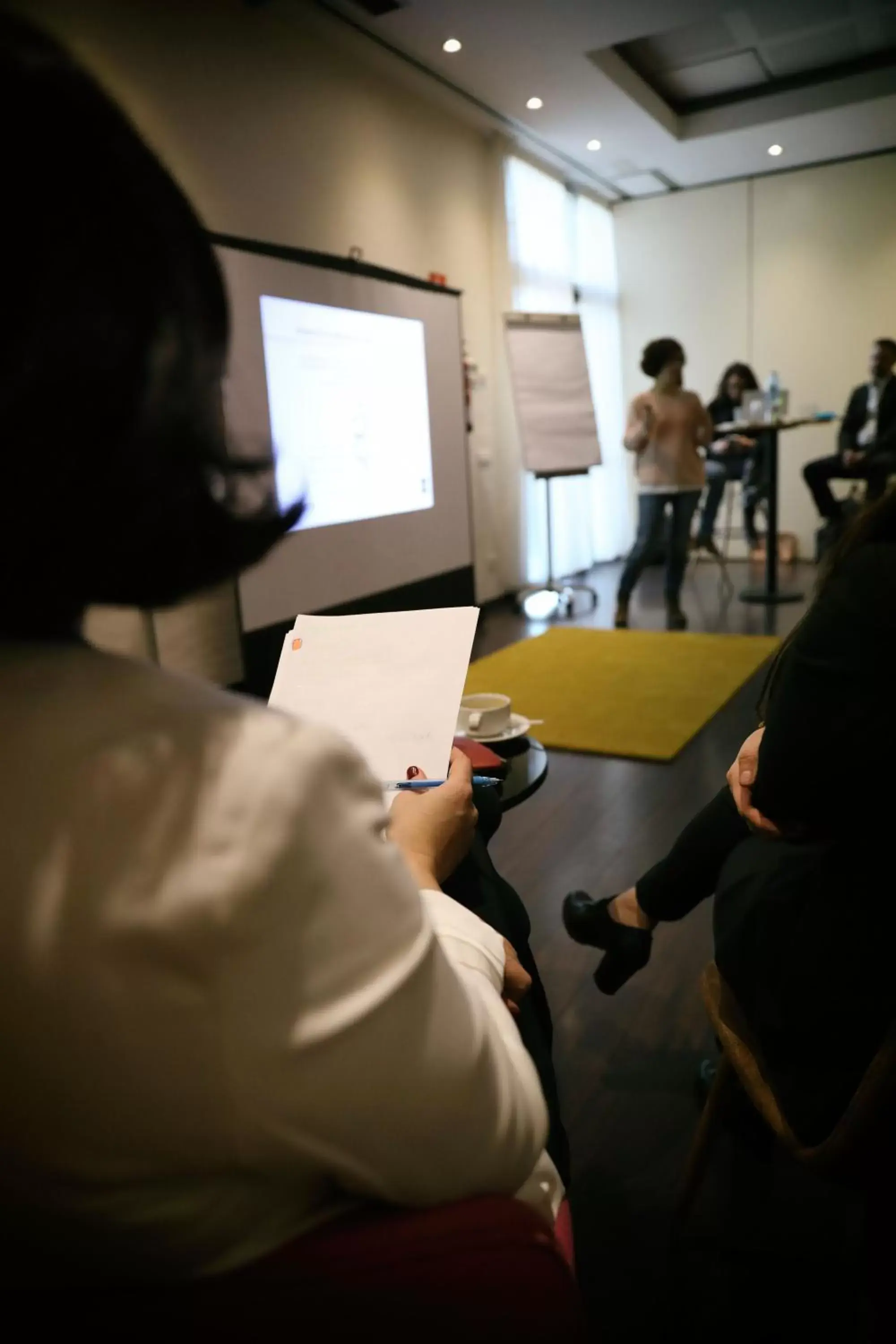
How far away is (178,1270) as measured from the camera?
0.41m

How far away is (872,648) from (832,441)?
6.78 metres

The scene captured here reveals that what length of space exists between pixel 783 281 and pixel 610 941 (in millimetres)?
6597

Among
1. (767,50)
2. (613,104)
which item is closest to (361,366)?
(613,104)

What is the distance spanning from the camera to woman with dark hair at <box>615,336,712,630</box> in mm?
4574

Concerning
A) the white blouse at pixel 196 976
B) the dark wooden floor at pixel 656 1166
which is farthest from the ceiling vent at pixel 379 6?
the white blouse at pixel 196 976

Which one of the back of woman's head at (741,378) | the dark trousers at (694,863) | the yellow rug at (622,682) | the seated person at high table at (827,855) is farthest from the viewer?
the back of woman's head at (741,378)

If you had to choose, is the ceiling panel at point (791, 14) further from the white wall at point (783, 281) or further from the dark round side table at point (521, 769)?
the dark round side table at point (521, 769)

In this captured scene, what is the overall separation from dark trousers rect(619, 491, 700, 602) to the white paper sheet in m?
3.91

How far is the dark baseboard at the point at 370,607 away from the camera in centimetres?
346

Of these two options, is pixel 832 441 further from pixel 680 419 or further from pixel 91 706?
pixel 91 706

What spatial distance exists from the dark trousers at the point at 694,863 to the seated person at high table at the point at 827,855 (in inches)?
14.6

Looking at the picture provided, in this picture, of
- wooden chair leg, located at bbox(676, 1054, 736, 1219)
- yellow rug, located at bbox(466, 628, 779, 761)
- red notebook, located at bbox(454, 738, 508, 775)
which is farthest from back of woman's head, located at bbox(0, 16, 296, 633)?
yellow rug, located at bbox(466, 628, 779, 761)

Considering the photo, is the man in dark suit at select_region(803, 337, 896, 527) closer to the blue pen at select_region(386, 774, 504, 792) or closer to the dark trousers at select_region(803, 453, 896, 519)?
the dark trousers at select_region(803, 453, 896, 519)

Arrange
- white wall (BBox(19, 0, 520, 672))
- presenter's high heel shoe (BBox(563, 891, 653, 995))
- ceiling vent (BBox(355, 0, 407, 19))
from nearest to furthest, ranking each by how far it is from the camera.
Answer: presenter's high heel shoe (BBox(563, 891, 653, 995)) < white wall (BBox(19, 0, 520, 672)) < ceiling vent (BBox(355, 0, 407, 19))
